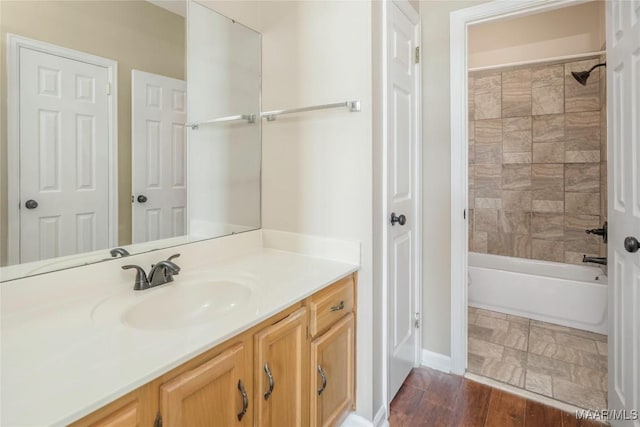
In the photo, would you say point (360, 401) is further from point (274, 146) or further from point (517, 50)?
point (517, 50)

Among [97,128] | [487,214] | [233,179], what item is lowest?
[487,214]

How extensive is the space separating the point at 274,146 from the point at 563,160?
2.69m

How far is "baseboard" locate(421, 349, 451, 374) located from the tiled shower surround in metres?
1.59

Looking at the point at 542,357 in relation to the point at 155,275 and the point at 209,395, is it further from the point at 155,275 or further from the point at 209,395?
the point at 155,275

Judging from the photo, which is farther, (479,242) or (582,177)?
(479,242)

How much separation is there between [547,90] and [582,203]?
105cm

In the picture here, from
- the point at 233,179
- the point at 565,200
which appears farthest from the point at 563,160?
the point at 233,179

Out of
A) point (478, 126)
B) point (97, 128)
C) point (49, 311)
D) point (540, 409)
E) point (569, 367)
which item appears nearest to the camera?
point (49, 311)

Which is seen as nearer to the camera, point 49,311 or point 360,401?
point 49,311

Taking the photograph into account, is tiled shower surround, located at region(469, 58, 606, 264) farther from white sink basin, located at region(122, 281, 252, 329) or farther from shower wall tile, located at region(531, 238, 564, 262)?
white sink basin, located at region(122, 281, 252, 329)

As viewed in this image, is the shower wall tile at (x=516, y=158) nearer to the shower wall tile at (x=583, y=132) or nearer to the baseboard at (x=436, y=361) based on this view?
the shower wall tile at (x=583, y=132)

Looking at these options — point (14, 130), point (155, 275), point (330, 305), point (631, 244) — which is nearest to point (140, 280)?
point (155, 275)

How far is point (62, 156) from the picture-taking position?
1.09 meters

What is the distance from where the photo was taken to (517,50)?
310cm
